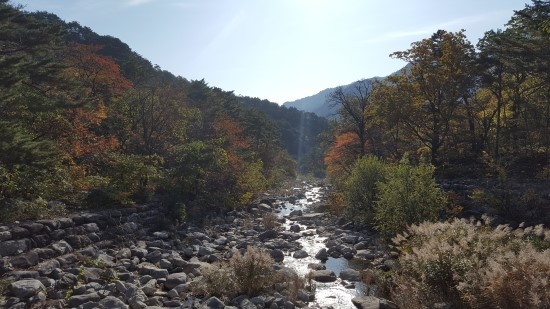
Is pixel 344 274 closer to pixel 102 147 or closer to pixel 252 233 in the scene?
pixel 252 233

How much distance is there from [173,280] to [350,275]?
5.58 m

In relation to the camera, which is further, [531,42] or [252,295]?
[531,42]

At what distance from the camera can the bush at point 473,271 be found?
20.4 feet

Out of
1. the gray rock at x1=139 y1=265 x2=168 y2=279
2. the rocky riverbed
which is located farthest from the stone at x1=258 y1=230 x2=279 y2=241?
the gray rock at x1=139 y1=265 x2=168 y2=279

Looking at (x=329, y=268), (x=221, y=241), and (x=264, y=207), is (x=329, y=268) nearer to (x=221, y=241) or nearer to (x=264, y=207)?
(x=221, y=241)

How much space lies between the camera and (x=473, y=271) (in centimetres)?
751

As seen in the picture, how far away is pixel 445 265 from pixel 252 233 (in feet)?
42.3

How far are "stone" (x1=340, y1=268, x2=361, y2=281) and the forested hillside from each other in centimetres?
953

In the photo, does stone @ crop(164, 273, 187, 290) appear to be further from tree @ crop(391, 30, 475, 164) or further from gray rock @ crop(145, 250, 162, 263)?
tree @ crop(391, 30, 475, 164)

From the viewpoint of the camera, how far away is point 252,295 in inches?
418

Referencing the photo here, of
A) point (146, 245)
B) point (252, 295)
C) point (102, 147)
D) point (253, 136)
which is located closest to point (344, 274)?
point (252, 295)

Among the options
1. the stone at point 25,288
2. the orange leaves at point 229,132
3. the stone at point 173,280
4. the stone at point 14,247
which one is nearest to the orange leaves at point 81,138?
the stone at point 14,247

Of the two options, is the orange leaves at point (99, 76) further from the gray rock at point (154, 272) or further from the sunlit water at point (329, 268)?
the gray rock at point (154, 272)

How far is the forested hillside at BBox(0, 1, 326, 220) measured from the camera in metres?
12.8
